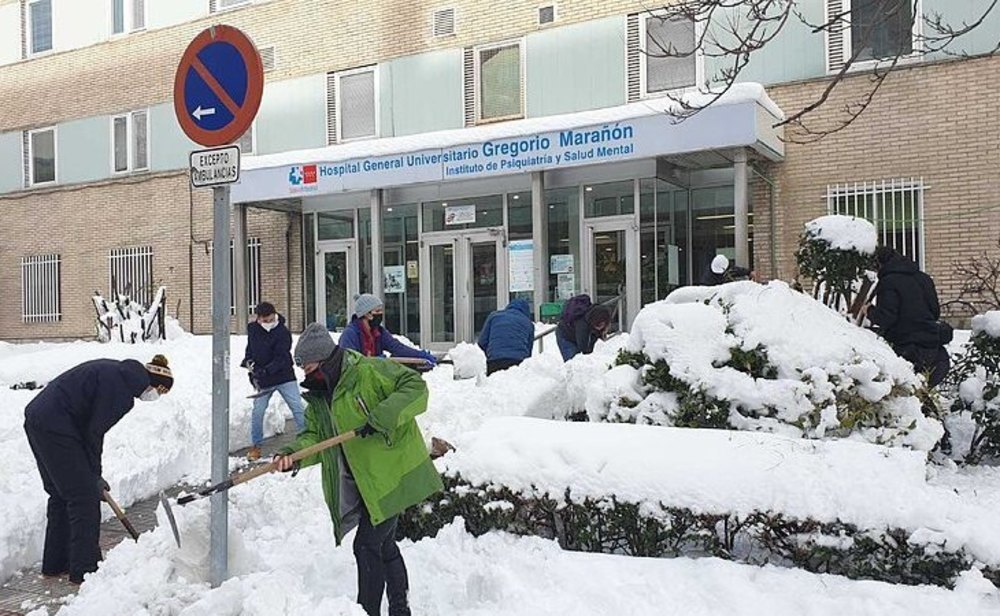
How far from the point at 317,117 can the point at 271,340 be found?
402 inches

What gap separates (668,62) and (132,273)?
13104 millimetres

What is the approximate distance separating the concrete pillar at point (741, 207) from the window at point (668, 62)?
2.40m

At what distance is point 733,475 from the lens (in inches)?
181

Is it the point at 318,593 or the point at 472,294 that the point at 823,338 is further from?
the point at 472,294

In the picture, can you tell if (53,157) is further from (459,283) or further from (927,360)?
(927,360)

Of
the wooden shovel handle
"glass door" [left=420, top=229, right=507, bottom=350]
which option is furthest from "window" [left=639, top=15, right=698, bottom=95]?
the wooden shovel handle

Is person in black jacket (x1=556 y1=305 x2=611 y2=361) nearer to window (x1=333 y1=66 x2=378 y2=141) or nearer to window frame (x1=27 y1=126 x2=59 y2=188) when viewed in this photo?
window (x1=333 y1=66 x2=378 y2=141)

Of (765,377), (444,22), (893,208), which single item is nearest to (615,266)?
(893,208)

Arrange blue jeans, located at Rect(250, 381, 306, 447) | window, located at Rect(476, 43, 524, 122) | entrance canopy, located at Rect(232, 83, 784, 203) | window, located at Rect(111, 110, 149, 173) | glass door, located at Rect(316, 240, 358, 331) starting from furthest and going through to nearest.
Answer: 1. window, located at Rect(111, 110, 149, 173)
2. glass door, located at Rect(316, 240, 358, 331)
3. window, located at Rect(476, 43, 524, 122)
4. entrance canopy, located at Rect(232, 83, 784, 203)
5. blue jeans, located at Rect(250, 381, 306, 447)

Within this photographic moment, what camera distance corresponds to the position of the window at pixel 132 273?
64.2ft

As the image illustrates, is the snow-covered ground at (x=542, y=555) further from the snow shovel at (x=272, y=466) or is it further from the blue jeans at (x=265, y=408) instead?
the blue jeans at (x=265, y=408)

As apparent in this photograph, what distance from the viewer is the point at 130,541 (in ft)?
16.2

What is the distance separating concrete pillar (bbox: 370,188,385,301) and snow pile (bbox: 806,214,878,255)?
370 inches

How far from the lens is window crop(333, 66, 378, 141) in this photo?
55.8 feet
